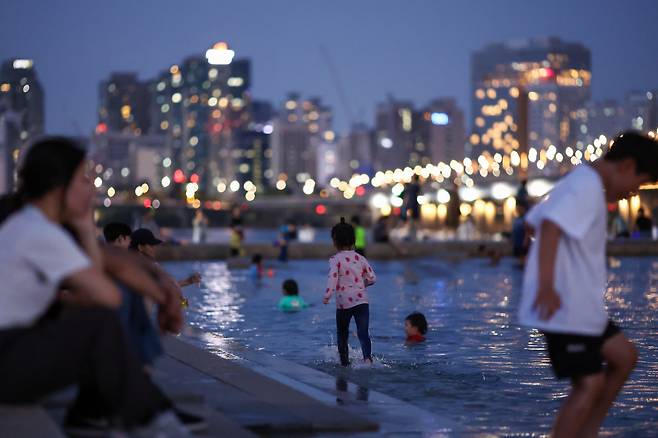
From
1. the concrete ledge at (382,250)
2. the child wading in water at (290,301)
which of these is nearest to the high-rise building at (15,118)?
the concrete ledge at (382,250)

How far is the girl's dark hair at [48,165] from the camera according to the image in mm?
5449

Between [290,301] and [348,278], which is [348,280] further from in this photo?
[290,301]

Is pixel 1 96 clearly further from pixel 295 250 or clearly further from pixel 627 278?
pixel 627 278

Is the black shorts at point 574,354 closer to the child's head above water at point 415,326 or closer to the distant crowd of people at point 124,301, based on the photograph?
the distant crowd of people at point 124,301

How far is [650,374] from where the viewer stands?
11.2 meters

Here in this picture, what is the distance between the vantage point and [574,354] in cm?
604

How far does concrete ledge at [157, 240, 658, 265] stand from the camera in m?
38.2

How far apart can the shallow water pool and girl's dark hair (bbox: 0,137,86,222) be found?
3.49 m

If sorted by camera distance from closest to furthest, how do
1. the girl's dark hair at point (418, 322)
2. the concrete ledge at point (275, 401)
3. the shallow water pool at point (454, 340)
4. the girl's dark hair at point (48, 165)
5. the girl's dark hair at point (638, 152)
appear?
1. the girl's dark hair at point (48, 165)
2. the girl's dark hair at point (638, 152)
3. the concrete ledge at point (275, 401)
4. the shallow water pool at point (454, 340)
5. the girl's dark hair at point (418, 322)

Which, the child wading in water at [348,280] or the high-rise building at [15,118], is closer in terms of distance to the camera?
the child wading in water at [348,280]

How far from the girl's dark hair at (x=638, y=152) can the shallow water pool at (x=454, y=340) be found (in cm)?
227

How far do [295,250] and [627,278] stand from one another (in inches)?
568

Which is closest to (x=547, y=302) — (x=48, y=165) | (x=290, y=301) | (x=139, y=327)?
(x=139, y=327)

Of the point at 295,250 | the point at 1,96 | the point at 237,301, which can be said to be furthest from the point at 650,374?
the point at 1,96
